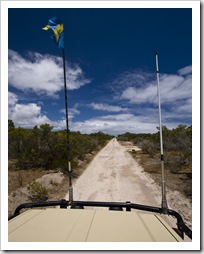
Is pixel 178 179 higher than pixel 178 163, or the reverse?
pixel 178 163

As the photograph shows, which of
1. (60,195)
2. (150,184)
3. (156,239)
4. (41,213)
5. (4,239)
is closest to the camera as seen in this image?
(156,239)

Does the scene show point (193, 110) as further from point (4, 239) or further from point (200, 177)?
point (4, 239)

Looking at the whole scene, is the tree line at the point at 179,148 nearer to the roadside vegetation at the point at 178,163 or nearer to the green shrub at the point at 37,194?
the roadside vegetation at the point at 178,163

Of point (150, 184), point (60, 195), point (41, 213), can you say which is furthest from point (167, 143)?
point (41, 213)

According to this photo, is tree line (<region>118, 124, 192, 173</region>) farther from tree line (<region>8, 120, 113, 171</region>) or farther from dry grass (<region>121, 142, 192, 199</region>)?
tree line (<region>8, 120, 113, 171</region>)

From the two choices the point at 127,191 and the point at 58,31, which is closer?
the point at 58,31

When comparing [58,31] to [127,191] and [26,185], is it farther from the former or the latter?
[26,185]

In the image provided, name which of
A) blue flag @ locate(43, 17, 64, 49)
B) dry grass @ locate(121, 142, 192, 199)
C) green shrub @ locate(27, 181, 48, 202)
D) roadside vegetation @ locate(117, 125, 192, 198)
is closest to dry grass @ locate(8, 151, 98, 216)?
green shrub @ locate(27, 181, 48, 202)

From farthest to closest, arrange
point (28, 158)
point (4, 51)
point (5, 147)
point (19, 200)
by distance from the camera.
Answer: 1. point (28, 158)
2. point (19, 200)
3. point (4, 51)
4. point (5, 147)

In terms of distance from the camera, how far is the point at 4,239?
6.84 feet

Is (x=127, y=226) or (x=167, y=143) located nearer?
(x=127, y=226)

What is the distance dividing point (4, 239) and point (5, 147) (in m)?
1.44

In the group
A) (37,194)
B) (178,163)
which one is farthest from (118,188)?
(178,163)

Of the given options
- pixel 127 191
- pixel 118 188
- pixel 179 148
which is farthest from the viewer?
pixel 179 148
